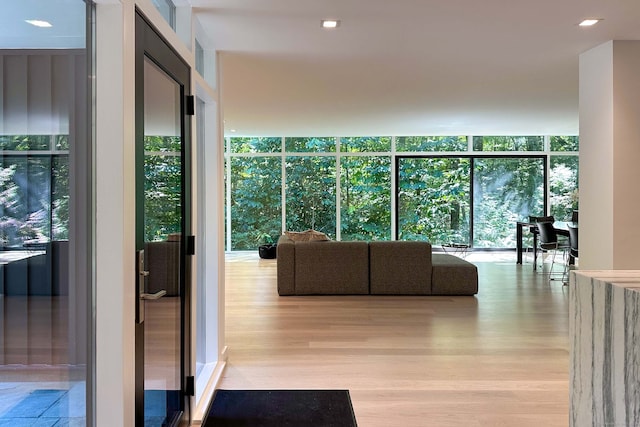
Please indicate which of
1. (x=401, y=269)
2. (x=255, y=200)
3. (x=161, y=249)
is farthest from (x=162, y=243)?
(x=255, y=200)

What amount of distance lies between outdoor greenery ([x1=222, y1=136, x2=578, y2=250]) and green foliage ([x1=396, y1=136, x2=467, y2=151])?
0.02m

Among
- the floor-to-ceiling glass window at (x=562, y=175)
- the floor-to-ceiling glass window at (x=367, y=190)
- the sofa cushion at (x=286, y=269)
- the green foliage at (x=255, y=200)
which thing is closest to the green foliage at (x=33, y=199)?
the sofa cushion at (x=286, y=269)

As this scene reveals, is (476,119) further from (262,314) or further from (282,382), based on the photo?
(282,382)

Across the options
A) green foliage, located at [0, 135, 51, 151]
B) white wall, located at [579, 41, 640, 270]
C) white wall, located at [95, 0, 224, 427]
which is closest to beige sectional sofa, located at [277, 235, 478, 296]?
white wall, located at [579, 41, 640, 270]

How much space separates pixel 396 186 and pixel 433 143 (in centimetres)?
127

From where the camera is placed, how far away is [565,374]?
3.43 meters

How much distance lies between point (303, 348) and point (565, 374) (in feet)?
6.68

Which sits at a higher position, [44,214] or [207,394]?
[44,214]

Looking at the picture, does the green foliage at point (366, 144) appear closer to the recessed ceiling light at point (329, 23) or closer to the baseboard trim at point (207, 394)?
the recessed ceiling light at point (329, 23)

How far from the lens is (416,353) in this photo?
3.90 meters

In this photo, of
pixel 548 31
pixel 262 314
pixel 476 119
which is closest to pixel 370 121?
pixel 476 119

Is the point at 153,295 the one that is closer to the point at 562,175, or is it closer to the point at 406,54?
the point at 406,54

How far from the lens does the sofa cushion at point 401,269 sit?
6.11m

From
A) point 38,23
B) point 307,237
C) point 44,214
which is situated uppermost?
point 38,23
